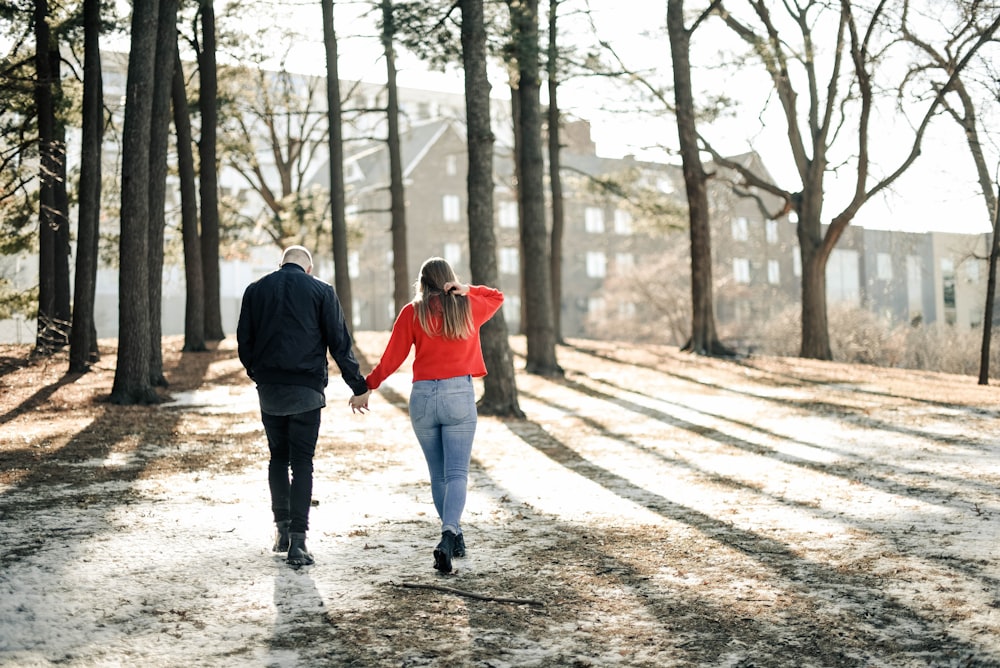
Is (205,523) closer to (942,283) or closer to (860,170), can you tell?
(860,170)

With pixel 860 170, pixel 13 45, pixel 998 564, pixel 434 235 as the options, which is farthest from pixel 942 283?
pixel 998 564

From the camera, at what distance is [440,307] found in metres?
5.86

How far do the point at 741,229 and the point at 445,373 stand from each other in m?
59.0

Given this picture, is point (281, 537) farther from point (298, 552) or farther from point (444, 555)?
point (444, 555)

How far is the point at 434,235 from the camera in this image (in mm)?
56656

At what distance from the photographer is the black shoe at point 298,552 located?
5.98m

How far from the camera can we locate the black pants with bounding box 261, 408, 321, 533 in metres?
5.98

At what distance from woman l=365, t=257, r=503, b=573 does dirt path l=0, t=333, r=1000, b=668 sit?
0.50m

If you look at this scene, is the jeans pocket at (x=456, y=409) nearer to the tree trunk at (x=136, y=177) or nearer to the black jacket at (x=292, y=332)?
the black jacket at (x=292, y=332)

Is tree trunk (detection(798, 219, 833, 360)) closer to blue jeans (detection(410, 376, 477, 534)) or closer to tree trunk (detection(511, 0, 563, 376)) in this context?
tree trunk (detection(511, 0, 563, 376))

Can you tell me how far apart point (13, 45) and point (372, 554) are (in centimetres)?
1889

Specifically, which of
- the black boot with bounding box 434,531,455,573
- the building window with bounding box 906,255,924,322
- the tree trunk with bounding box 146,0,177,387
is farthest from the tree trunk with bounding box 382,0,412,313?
the building window with bounding box 906,255,924,322

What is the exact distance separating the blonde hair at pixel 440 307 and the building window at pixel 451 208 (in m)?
51.2

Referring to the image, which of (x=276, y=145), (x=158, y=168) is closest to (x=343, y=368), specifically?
(x=158, y=168)
